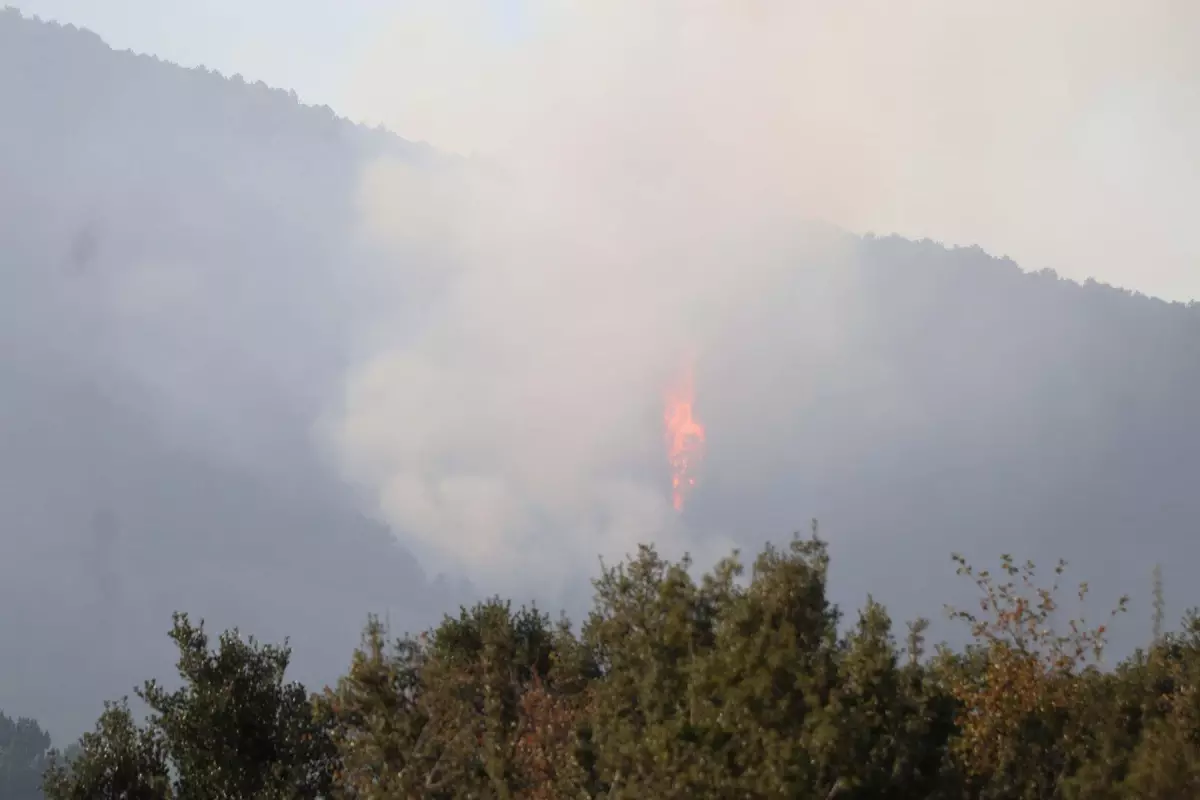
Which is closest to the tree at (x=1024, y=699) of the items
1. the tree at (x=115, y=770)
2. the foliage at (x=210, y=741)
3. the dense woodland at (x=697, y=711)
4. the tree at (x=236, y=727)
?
the dense woodland at (x=697, y=711)

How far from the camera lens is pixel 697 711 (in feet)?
125

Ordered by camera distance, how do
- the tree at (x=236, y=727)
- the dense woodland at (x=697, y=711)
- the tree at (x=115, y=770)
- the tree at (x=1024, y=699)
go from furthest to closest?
the tree at (x=115, y=770)
the tree at (x=236, y=727)
the tree at (x=1024, y=699)
the dense woodland at (x=697, y=711)

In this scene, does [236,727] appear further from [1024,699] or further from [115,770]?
[1024,699]

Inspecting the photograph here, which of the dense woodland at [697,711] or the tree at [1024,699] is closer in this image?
the dense woodland at [697,711]

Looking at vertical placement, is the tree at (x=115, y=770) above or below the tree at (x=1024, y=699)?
below

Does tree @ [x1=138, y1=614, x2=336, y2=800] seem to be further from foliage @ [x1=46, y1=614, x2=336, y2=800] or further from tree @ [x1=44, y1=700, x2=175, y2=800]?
tree @ [x1=44, y1=700, x2=175, y2=800]

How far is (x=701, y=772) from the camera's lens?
37.8 m

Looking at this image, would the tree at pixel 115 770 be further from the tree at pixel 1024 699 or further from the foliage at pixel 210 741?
the tree at pixel 1024 699

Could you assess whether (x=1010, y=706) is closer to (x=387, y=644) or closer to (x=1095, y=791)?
(x=1095, y=791)

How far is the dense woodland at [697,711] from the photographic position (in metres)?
37.4

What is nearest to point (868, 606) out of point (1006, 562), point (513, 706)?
point (1006, 562)

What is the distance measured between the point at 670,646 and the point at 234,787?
25.5m

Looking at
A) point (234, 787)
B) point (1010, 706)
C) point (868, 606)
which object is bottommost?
point (234, 787)

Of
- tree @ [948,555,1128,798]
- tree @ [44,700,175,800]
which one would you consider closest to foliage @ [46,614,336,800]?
tree @ [44,700,175,800]
